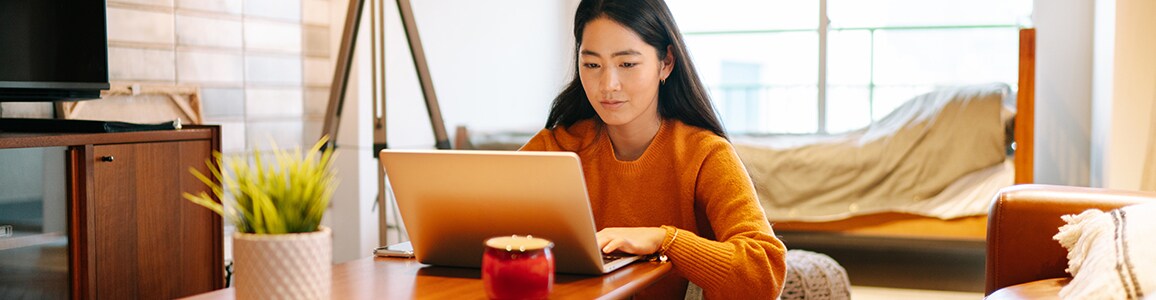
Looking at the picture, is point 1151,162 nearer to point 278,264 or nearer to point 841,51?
point 841,51

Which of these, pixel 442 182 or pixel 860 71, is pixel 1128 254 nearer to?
pixel 442 182

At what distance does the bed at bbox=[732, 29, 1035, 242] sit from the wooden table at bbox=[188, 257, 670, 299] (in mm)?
2119

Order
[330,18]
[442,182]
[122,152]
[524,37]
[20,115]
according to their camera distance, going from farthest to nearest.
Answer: [524,37] < [330,18] < [20,115] < [122,152] < [442,182]

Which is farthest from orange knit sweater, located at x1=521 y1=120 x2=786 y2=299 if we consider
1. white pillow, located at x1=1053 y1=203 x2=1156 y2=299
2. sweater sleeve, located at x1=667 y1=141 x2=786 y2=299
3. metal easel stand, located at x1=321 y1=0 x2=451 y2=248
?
metal easel stand, located at x1=321 y1=0 x2=451 y2=248

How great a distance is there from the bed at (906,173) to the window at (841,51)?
857mm

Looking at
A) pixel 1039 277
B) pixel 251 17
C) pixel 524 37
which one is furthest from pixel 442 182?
pixel 524 37

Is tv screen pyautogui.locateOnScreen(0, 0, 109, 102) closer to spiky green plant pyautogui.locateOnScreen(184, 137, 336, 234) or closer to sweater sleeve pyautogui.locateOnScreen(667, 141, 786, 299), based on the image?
spiky green plant pyautogui.locateOnScreen(184, 137, 336, 234)

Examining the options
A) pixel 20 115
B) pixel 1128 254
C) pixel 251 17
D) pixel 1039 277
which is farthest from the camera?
pixel 251 17

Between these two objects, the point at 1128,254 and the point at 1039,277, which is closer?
the point at 1128,254

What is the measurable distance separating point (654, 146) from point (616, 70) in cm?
15

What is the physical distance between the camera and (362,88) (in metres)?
3.85

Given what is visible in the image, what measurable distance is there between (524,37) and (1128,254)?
12.6ft

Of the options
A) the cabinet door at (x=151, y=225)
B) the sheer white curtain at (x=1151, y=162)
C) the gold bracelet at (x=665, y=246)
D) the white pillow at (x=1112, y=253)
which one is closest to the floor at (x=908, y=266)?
the sheer white curtain at (x=1151, y=162)

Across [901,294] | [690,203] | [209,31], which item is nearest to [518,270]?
[690,203]
